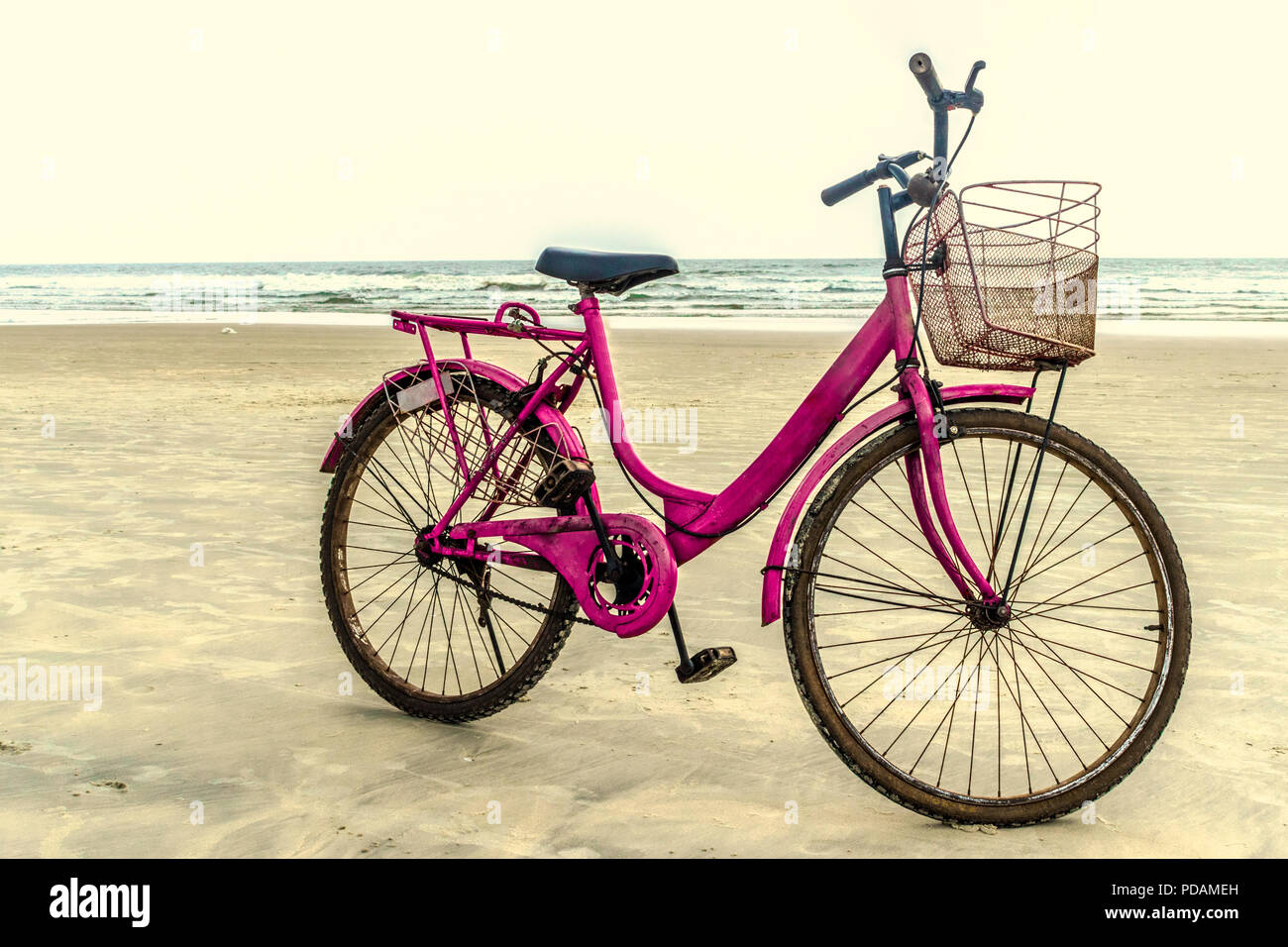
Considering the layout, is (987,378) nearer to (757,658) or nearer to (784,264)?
(757,658)

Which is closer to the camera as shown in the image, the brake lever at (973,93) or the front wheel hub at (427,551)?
the brake lever at (973,93)

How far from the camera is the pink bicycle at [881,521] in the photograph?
2.77 m

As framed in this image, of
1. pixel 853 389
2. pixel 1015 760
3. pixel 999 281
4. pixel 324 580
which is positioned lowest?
pixel 1015 760

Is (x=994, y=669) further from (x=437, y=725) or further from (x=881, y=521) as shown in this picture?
(x=437, y=725)

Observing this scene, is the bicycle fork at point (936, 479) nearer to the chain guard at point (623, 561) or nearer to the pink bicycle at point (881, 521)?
the pink bicycle at point (881, 521)

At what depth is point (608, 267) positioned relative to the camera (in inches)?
129

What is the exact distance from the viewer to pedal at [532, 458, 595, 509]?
10.8 feet

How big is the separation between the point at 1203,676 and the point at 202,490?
5.11 metres

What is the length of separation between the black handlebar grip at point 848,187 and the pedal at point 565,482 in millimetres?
967

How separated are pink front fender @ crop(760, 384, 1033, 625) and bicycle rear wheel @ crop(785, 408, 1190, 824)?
0.04 m

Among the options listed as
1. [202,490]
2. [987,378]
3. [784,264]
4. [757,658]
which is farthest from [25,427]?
[784,264]

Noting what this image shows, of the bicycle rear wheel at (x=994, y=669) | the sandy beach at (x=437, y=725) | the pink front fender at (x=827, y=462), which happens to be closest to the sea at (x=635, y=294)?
the sandy beach at (x=437, y=725)

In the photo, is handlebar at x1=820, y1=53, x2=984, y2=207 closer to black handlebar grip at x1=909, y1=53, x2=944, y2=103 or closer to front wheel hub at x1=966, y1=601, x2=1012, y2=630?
black handlebar grip at x1=909, y1=53, x2=944, y2=103

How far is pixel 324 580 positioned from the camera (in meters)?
3.78
